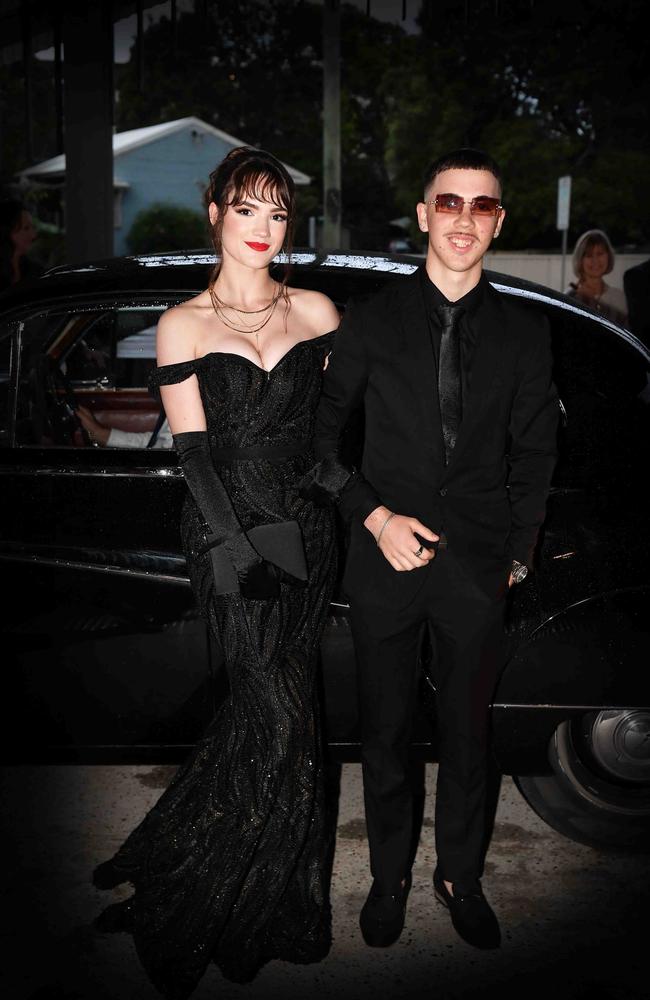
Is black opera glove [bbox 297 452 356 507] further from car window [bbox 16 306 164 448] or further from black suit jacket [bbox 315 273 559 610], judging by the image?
car window [bbox 16 306 164 448]

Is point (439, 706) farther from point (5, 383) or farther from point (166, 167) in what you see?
point (166, 167)

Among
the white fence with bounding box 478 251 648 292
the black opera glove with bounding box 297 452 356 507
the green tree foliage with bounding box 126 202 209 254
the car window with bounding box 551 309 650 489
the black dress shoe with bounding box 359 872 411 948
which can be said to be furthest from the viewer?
the green tree foliage with bounding box 126 202 209 254

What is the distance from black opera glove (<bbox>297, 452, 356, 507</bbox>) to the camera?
9.02 ft

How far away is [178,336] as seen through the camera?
270 cm

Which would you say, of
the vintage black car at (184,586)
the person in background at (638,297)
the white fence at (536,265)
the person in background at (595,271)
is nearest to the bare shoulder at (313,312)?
the vintage black car at (184,586)

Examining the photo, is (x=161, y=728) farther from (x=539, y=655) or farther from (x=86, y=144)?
(x=86, y=144)

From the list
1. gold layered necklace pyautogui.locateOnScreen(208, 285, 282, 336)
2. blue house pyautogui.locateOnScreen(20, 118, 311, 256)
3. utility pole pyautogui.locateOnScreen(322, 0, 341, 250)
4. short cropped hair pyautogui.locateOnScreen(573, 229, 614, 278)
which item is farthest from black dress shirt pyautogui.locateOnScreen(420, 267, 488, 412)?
blue house pyautogui.locateOnScreen(20, 118, 311, 256)

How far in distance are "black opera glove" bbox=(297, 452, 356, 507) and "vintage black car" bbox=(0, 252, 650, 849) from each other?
0.49 metres

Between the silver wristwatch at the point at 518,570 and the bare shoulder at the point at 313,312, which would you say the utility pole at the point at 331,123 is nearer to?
the bare shoulder at the point at 313,312

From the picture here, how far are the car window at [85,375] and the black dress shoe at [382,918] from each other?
4.95 feet

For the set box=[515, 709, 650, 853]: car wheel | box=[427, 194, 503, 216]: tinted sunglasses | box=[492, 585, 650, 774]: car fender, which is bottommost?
box=[515, 709, 650, 853]: car wheel

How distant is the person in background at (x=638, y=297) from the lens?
6127mm

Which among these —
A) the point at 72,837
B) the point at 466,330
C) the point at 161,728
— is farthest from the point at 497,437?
the point at 72,837

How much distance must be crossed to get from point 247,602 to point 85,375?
1.12m
